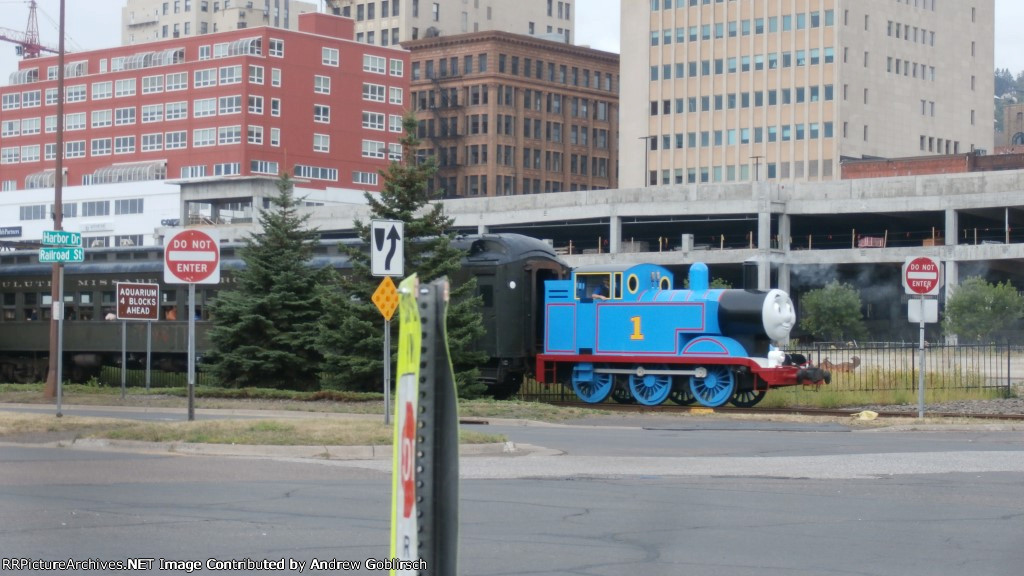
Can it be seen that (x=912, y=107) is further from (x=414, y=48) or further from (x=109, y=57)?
(x=109, y=57)

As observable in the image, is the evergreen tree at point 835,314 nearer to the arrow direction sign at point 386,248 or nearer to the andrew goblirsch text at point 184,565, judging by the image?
the arrow direction sign at point 386,248

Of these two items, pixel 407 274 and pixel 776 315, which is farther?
pixel 407 274

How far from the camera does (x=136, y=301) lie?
2691 centimetres

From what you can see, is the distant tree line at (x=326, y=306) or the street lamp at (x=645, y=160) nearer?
the distant tree line at (x=326, y=306)

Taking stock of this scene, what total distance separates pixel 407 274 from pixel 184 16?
126 metres

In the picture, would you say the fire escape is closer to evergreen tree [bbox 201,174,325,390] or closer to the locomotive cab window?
evergreen tree [bbox 201,174,325,390]

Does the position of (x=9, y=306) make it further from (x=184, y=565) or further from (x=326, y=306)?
(x=184, y=565)

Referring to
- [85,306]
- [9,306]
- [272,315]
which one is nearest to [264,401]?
[272,315]

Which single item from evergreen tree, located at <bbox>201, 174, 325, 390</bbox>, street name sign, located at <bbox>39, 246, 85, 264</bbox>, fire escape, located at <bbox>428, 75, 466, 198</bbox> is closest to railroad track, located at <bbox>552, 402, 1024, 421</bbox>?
evergreen tree, located at <bbox>201, 174, 325, 390</bbox>

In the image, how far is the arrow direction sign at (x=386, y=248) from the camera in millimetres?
19203

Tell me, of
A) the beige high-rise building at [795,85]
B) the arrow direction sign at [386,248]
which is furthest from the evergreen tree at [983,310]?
the beige high-rise building at [795,85]

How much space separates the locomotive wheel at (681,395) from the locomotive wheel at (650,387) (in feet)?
0.97

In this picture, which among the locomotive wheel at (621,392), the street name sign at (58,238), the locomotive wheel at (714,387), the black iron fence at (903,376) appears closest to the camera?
the street name sign at (58,238)

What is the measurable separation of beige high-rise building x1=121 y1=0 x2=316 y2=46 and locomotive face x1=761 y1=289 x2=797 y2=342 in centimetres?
11680
